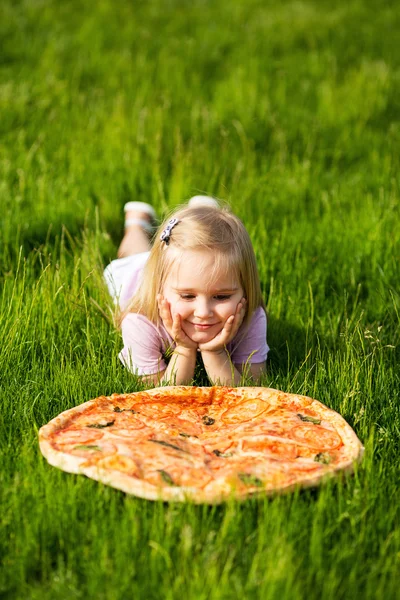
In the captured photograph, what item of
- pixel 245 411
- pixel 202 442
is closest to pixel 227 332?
pixel 245 411

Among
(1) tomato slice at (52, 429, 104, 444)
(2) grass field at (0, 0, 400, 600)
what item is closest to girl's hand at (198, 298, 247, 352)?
Result: (2) grass field at (0, 0, 400, 600)

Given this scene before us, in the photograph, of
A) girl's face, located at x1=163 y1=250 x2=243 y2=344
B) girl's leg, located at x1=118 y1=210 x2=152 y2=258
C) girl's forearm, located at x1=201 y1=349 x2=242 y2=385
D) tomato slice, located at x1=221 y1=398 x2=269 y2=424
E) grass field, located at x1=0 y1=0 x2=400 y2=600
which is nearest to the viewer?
grass field, located at x1=0 y1=0 x2=400 y2=600

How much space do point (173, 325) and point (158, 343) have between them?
1.10ft

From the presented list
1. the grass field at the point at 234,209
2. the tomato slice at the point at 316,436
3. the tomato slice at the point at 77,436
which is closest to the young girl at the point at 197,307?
the grass field at the point at 234,209

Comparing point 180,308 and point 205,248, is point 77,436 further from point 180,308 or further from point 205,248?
point 205,248

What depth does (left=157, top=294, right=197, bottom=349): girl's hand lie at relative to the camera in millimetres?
3598

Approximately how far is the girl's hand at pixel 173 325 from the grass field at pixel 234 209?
0.28 metres

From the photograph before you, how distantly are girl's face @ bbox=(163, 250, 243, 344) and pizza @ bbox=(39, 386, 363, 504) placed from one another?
0.40 meters

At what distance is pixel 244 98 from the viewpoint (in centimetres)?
660

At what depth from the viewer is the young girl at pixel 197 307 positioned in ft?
11.8

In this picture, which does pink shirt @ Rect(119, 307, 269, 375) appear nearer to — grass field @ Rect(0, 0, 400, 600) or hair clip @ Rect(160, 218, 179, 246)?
grass field @ Rect(0, 0, 400, 600)

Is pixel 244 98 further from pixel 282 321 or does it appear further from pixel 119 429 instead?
pixel 119 429

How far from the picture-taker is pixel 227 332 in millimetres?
3602

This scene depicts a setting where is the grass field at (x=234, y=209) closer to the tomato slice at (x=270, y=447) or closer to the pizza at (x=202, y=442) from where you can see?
the pizza at (x=202, y=442)
